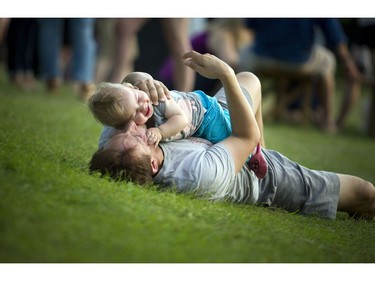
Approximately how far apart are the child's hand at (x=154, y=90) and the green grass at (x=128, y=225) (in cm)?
46

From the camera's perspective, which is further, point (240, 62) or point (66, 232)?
point (240, 62)

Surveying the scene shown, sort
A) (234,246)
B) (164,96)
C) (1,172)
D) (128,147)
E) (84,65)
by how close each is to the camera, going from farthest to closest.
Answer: (84,65) → (164,96) → (128,147) → (1,172) → (234,246)

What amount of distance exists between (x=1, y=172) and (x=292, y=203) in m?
1.56

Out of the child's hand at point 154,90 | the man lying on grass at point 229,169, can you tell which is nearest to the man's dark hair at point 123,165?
the man lying on grass at point 229,169

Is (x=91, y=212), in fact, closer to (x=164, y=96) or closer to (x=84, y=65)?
(x=164, y=96)

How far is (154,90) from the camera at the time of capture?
131 inches

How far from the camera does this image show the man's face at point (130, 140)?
3.15 meters

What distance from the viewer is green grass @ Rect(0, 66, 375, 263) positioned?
2346 mm

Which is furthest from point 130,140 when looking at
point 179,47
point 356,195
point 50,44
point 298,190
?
point 50,44

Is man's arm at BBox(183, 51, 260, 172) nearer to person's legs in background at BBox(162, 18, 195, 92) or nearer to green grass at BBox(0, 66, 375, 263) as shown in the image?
green grass at BBox(0, 66, 375, 263)

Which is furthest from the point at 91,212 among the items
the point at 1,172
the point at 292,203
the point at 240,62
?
the point at 240,62

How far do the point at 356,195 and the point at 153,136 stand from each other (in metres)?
1.26

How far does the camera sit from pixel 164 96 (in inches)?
133
